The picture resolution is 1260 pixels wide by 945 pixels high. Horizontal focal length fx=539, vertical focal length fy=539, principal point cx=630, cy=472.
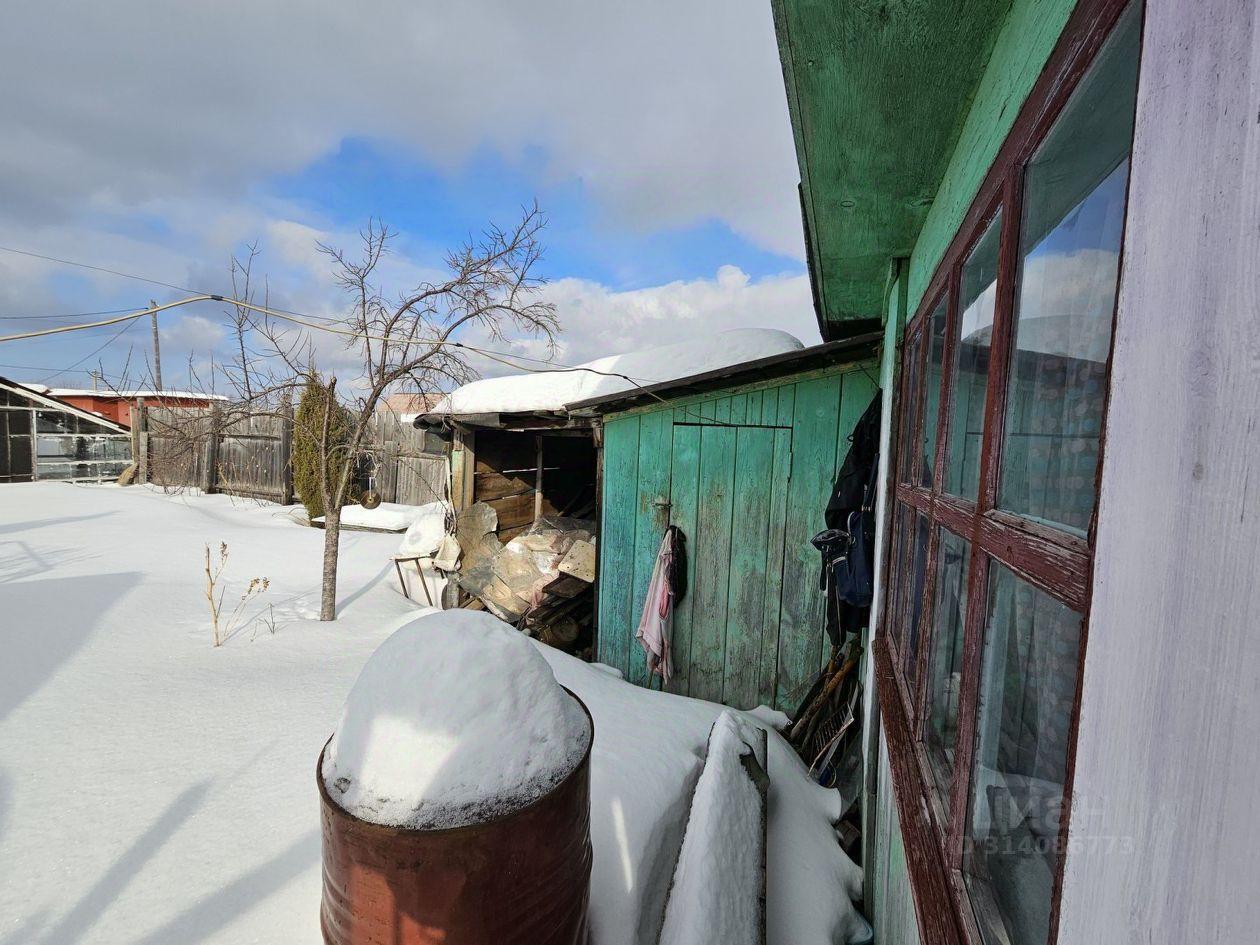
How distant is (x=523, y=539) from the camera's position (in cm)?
679

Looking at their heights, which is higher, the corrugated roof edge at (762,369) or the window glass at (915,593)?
the corrugated roof edge at (762,369)

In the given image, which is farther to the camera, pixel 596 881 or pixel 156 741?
pixel 156 741

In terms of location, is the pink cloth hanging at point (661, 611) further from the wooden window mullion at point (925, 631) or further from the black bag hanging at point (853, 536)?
the wooden window mullion at point (925, 631)

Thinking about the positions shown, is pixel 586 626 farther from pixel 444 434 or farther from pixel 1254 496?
pixel 1254 496

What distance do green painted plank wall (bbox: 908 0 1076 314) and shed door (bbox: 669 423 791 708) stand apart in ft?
8.27

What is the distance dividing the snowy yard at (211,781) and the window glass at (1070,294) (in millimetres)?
2171

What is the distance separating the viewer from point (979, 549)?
1041 millimetres

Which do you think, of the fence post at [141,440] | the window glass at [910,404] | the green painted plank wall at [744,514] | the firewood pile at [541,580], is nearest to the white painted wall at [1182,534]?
the window glass at [910,404]

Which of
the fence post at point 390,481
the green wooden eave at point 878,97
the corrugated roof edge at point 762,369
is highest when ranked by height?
the green wooden eave at point 878,97

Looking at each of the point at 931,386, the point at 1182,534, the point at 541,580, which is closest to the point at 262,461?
the point at 541,580

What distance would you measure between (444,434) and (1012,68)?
7186 mm

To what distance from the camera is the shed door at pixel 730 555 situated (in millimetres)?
4328

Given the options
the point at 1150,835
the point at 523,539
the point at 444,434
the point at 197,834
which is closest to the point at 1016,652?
the point at 1150,835

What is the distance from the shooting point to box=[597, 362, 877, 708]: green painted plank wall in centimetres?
414
